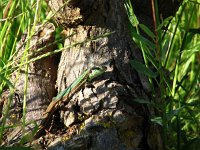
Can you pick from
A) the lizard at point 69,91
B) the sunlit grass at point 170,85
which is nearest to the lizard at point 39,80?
the lizard at point 69,91

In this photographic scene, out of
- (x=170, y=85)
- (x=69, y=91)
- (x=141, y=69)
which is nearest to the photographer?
(x=141, y=69)

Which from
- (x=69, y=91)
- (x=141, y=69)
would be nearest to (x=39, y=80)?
(x=69, y=91)

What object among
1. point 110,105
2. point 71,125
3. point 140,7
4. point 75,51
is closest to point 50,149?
point 71,125

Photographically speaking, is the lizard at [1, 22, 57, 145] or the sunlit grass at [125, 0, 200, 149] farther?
the lizard at [1, 22, 57, 145]

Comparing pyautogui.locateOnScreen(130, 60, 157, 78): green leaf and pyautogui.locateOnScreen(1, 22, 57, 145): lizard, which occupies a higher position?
pyautogui.locateOnScreen(1, 22, 57, 145): lizard

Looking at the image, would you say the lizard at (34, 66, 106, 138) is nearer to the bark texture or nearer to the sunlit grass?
the bark texture

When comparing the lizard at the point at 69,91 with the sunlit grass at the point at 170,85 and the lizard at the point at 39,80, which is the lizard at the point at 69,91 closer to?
the lizard at the point at 39,80

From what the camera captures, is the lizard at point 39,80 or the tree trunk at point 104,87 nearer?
the tree trunk at point 104,87

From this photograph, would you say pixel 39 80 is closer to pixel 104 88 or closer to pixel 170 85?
pixel 104 88

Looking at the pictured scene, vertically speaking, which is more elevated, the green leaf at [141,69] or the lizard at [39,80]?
the lizard at [39,80]

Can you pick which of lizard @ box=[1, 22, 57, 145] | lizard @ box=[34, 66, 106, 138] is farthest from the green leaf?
lizard @ box=[1, 22, 57, 145]
